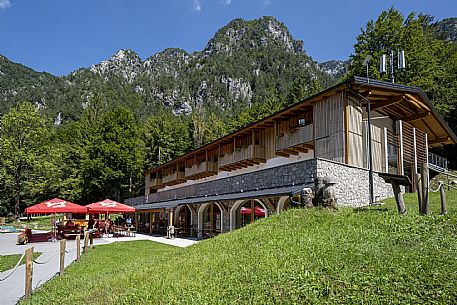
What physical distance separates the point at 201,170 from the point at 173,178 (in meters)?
7.65

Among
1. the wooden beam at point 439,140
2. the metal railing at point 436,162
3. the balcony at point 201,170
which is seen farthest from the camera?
the balcony at point 201,170

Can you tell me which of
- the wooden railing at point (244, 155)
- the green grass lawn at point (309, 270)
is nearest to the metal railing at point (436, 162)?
the wooden railing at point (244, 155)

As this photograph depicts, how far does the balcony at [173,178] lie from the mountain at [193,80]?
4887 cm

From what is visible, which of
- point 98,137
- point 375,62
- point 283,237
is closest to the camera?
point 283,237

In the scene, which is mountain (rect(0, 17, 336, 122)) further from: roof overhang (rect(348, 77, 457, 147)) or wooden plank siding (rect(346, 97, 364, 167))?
wooden plank siding (rect(346, 97, 364, 167))

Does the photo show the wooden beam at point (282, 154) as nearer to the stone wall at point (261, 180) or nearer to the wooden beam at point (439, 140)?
the stone wall at point (261, 180)

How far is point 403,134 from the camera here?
2223 centimetres

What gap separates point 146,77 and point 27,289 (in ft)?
403

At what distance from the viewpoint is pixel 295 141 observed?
65.3 feet

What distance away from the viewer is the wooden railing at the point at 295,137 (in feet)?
62.7

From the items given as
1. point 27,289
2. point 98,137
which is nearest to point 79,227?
point 27,289

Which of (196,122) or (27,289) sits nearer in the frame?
(27,289)

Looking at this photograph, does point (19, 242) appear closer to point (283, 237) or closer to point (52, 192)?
point (283, 237)

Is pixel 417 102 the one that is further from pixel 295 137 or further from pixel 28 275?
pixel 28 275
